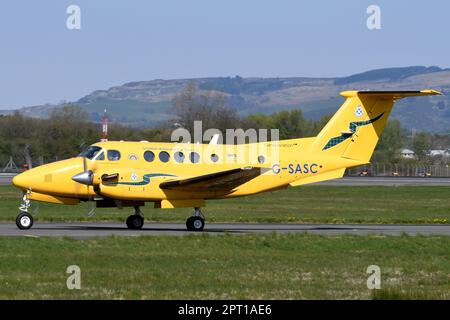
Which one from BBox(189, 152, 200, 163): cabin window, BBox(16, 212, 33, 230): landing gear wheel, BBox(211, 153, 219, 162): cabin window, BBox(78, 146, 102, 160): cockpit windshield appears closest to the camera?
BBox(16, 212, 33, 230): landing gear wheel

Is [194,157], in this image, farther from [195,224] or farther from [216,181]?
[195,224]

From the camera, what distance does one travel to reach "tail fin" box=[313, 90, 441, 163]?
3500cm

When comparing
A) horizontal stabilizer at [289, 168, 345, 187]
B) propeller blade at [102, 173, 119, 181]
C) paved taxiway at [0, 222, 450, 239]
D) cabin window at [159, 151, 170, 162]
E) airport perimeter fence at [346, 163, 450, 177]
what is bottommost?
airport perimeter fence at [346, 163, 450, 177]

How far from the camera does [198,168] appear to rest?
110ft

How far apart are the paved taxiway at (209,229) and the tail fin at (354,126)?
9.75 feet

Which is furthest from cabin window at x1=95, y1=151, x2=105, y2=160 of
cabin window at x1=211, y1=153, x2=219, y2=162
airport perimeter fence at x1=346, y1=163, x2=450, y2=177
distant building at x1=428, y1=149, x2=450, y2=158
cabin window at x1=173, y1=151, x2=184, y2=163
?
distant building at x1=428, y1=149, x2=450, y2=158

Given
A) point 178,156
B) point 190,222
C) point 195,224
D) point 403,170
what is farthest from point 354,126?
point 403,170

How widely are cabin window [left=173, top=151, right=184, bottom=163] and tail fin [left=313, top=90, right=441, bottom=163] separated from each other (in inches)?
202

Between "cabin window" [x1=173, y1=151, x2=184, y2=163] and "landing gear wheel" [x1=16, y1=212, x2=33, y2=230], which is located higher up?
"cabin window" [x1=173, y1=151, x2=184, y2=163]

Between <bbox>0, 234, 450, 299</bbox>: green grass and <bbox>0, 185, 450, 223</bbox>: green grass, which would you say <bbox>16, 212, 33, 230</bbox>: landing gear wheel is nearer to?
<bbox>0, 234, 450, 299</bbox>: green grass

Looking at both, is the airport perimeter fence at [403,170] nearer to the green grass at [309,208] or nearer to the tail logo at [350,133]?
the green grass at [309,208]

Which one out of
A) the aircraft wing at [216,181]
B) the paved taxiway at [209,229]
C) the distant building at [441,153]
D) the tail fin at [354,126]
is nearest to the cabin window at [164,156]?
the aircraft wing at [216,181]

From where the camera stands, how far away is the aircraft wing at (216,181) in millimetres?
32219

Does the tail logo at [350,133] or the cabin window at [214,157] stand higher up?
the tail logo at [350,133]
